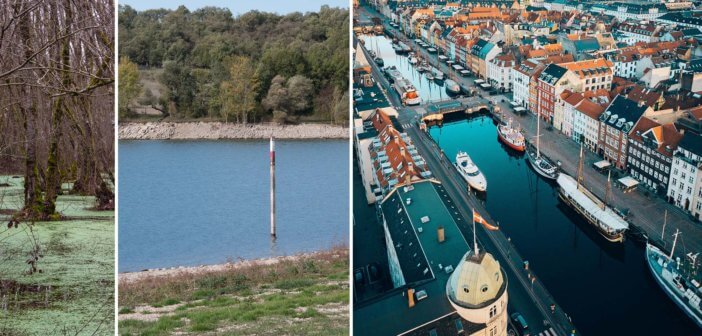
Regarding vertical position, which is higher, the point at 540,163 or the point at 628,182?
the point at 540,163

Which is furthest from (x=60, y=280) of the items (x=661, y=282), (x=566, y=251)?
(x=661, y=282)

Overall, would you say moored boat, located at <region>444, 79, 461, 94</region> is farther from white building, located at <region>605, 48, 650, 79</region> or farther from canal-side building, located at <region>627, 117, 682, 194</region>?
white building, located at <region>605, 48, 650, 79</region>

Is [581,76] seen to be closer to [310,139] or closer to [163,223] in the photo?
[310,139]

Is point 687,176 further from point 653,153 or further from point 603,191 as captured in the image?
point 603,191

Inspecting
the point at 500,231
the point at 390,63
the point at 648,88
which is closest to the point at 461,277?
the point at 500,231

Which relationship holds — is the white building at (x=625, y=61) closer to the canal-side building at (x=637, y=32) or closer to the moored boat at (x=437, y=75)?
the canal-side building at (x=637, y=32)

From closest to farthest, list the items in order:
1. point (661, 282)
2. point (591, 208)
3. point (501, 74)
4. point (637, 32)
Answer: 1. point (661, 282)
2. point (591, 208)
3. point (501, 74)
4. point (637, 32)

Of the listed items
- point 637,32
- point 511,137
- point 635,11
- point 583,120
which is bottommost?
point 511,137

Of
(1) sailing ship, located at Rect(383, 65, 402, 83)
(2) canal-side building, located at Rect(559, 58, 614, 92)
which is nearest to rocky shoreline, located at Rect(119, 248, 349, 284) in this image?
(1) sailing ship, located at Rect(383, 65, 402, 83)
